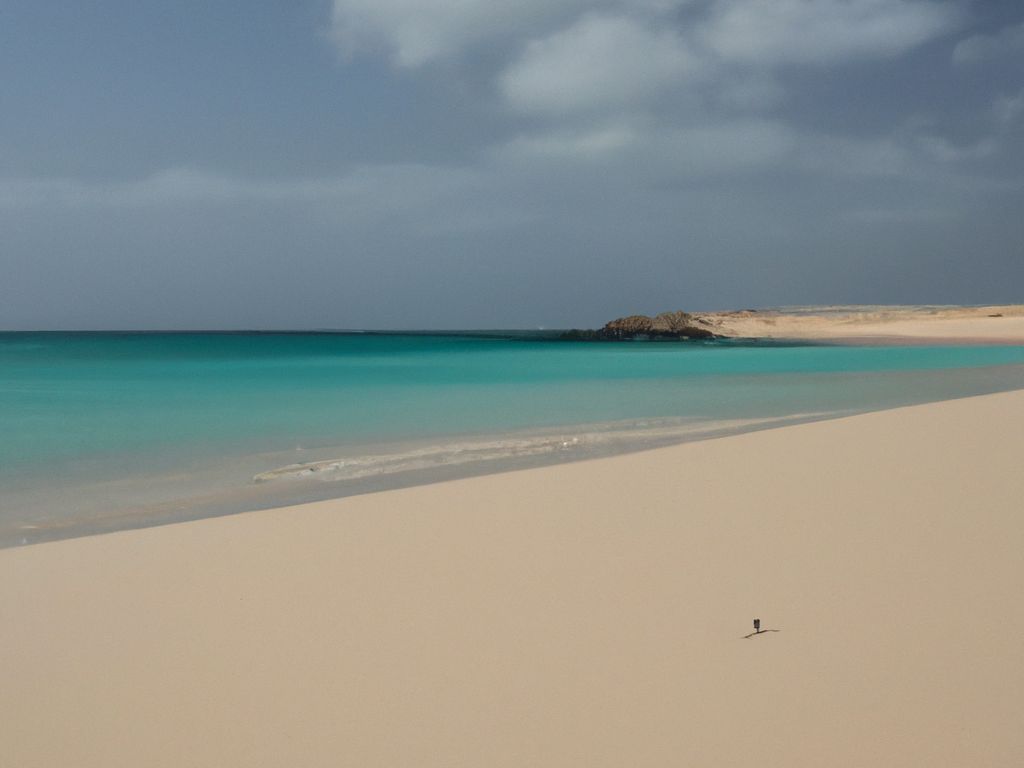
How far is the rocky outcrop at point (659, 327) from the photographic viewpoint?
63.6m

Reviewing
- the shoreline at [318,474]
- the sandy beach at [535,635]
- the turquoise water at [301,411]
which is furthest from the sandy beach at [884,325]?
the sandy beach at [535,635]

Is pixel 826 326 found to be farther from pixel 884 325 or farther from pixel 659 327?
pixel 659 327

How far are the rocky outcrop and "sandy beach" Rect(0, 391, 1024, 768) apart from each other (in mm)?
59849

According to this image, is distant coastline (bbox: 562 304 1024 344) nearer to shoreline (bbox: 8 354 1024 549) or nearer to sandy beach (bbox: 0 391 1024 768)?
shoreline (bbox: 8 354 1024 549)

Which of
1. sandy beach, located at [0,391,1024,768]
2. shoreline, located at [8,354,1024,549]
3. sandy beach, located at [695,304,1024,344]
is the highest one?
sandy beach, located at [695,304,1024,344]

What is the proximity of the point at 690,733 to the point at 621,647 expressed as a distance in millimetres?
550

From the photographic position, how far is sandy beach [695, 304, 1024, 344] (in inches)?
2035

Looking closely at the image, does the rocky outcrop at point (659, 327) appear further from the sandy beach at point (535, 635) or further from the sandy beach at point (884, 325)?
the sandy beach at point (535, 635)

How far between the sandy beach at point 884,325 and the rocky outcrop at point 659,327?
794 mm

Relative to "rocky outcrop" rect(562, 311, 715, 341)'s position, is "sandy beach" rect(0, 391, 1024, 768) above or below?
below

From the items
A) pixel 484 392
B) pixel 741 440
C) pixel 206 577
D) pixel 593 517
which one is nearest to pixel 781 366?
pixel 484 392

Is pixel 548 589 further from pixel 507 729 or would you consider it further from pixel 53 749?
pixel 53 749

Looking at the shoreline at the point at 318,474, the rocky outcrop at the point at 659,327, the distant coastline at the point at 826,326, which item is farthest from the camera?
the rocky outcrop at the point at 659,327

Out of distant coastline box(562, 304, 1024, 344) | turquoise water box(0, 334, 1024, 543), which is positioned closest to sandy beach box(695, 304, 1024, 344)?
distant coastline box(562, 304, 1024, 344)
